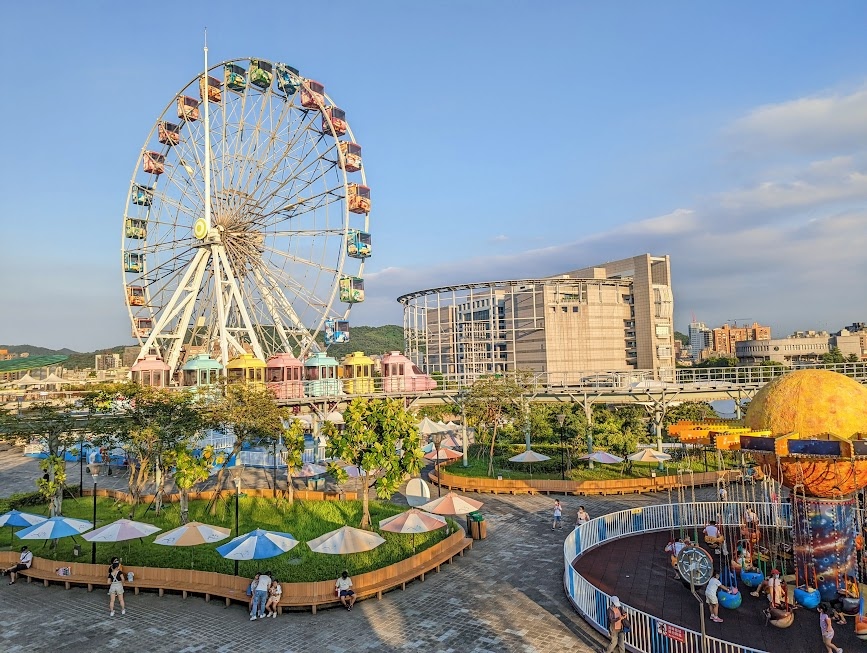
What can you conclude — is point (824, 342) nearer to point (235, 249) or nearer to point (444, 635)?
point (235, 249)

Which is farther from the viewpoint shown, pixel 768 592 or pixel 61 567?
pixel 61 567

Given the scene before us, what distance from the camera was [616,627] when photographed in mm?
11703

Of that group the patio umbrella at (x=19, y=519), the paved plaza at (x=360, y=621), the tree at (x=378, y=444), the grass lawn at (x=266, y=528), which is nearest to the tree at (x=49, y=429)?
the grass lawn at (x=266, y=528)

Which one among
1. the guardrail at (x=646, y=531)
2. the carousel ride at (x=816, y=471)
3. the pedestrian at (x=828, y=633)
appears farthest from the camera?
the carousel ride at (x=816, y=471)

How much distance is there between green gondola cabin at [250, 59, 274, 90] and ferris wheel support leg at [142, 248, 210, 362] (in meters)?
12.1

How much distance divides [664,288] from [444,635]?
3118 inches

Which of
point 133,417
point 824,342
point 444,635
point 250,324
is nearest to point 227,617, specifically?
point 444,635

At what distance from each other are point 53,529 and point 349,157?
1186 inches

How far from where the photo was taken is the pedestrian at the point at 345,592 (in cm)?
1461

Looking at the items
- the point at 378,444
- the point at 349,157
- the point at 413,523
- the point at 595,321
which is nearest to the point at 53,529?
the point at 378,444

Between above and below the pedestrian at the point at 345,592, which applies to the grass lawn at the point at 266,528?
below

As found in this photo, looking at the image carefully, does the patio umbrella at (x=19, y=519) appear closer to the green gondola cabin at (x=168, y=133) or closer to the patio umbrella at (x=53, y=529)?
the patio umbrella at (x=53, y=529)

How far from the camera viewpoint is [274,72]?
40062mm

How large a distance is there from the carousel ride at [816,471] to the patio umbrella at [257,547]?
10980 mm
